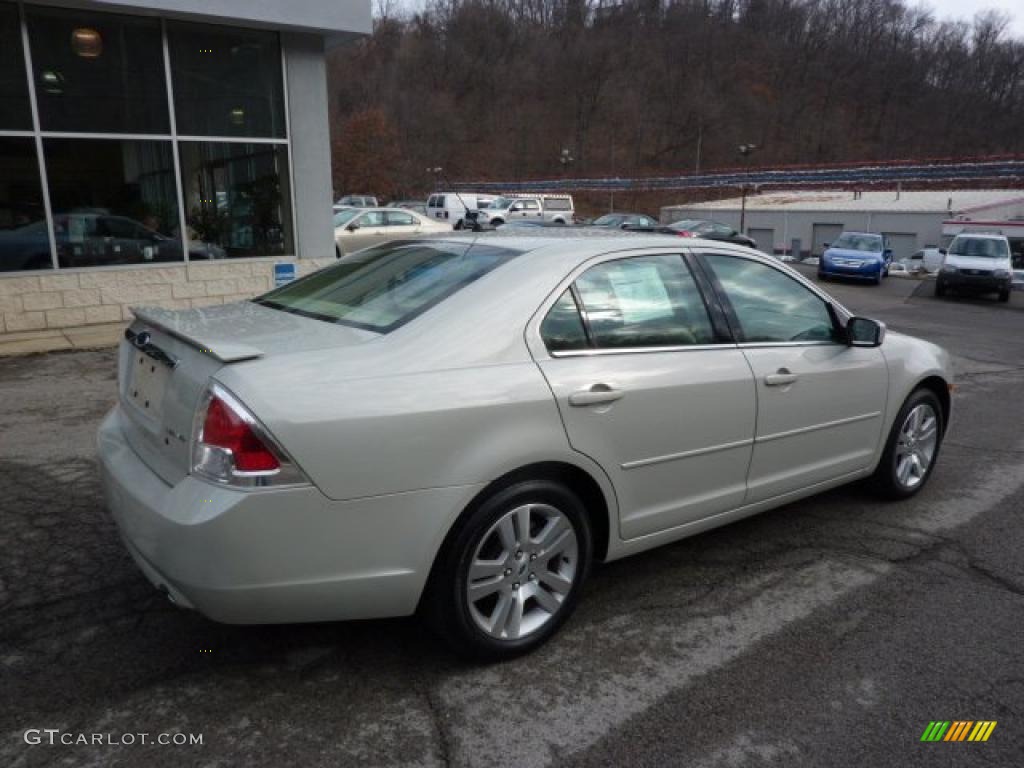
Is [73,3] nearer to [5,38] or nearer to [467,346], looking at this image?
[5,38]

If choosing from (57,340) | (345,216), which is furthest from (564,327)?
(345,216)

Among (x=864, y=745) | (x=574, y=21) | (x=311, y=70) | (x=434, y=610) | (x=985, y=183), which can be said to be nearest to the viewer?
(x=864, y=745)

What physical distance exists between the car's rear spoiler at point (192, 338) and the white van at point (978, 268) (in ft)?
71.1

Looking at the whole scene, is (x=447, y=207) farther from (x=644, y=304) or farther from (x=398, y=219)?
(x=644, y=304)

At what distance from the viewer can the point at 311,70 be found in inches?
434

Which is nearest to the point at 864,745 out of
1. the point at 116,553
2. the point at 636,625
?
the point at 636,625

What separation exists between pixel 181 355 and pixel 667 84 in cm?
10779

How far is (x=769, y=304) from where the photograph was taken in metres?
3.85

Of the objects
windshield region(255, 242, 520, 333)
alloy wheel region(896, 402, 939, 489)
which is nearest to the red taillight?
windshield region(255, 242, 520, 333)

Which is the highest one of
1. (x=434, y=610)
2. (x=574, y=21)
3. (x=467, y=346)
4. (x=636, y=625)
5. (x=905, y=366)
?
(x=574, y=21)

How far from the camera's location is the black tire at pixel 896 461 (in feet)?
14.5

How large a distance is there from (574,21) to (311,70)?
349 feet

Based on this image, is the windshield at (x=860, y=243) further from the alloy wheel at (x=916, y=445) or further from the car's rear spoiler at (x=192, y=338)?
the car's rear spoiler at (x=192, y=338)

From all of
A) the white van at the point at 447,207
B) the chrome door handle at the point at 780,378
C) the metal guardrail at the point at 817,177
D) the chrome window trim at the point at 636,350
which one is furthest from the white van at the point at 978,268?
the metal guardrail at the point at 817,177
